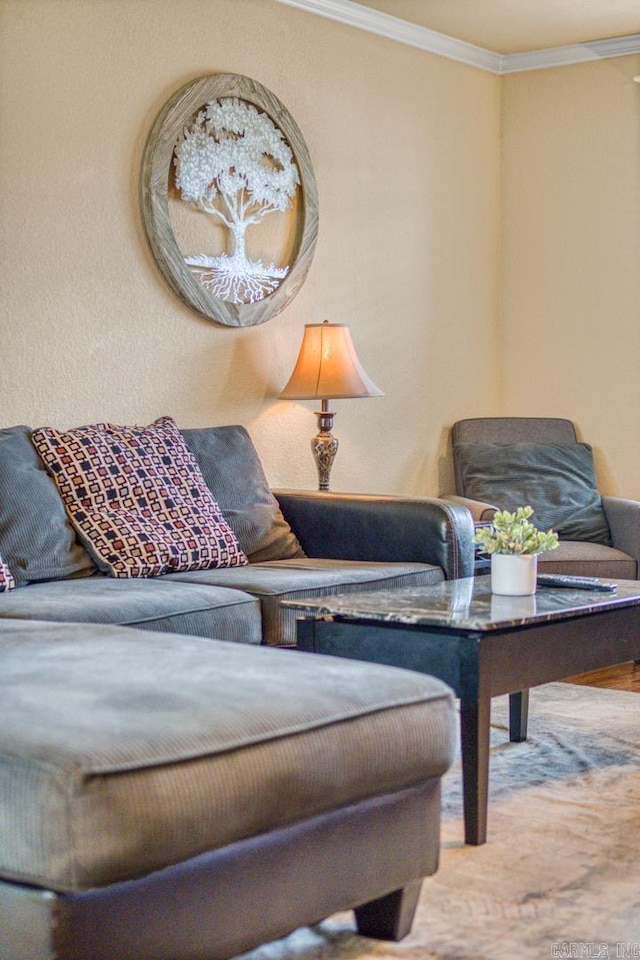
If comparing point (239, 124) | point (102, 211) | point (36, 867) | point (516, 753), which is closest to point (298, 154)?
point (239, 124)

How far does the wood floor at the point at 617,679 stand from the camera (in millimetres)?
4199

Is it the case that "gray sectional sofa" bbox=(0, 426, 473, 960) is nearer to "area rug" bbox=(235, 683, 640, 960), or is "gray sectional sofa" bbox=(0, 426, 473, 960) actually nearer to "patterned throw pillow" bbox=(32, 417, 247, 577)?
"area rug" bbox=(235, 683, 640, 960)

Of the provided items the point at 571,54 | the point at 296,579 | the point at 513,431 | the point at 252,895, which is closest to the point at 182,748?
the point at 252,895

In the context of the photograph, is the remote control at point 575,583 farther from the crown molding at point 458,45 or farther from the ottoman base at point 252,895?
the crown molding at point 458,45

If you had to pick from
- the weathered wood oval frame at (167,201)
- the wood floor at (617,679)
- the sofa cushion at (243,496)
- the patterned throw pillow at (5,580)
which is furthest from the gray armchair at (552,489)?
the patterned throw pillow at (5,580)

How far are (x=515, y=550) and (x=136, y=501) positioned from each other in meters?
1.18

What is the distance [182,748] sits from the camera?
163 centimetres

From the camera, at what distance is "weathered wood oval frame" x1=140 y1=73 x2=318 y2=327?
428cm

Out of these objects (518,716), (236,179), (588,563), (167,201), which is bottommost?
(518,716)

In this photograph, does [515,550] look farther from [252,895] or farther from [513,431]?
[513,431]

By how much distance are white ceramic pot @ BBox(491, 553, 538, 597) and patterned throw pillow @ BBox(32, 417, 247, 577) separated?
1004 mm

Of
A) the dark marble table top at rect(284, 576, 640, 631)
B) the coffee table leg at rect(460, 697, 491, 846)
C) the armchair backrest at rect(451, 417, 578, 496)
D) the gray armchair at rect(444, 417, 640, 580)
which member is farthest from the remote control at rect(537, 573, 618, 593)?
the armchair backrest at rect(451, 417, 578, 496)

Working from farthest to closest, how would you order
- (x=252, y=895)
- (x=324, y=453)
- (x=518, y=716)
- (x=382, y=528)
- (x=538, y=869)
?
(x=324, y=453)
(x=382, y=528)
(x=518, y=716)
(x=538, y=869)
(x=252, y=895)

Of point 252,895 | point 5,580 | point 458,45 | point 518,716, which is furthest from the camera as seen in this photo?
point 458,45
